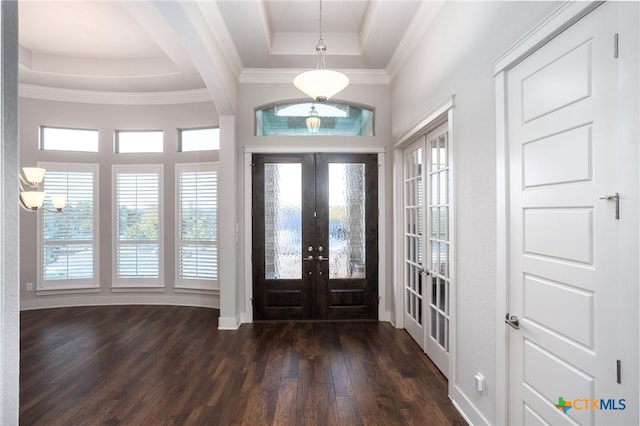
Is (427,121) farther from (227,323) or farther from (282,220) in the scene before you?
(227,323)

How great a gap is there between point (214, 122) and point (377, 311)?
151 inches

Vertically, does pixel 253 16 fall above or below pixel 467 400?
above

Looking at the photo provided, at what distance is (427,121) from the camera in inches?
118

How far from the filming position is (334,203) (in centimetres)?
445

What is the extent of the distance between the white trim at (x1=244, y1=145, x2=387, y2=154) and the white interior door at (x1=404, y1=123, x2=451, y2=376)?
23.2 inches

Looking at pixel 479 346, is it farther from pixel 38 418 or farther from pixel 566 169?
pixel 38 418

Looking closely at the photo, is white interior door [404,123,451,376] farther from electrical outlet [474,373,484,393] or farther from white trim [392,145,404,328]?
electrical outlet [474,373,484,393]

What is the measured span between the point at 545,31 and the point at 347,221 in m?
3.17

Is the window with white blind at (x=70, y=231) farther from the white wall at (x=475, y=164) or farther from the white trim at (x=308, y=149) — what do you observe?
the white wall at (x=475, y=164)

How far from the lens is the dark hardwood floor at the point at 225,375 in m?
2.38

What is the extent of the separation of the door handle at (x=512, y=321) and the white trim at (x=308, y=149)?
2.96 m

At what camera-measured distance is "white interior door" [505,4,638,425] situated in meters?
1.25

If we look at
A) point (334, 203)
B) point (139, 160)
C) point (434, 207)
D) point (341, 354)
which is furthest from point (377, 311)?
point (139, 160)

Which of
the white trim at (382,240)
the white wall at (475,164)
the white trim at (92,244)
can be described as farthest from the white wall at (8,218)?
the white trim at (92,244)
